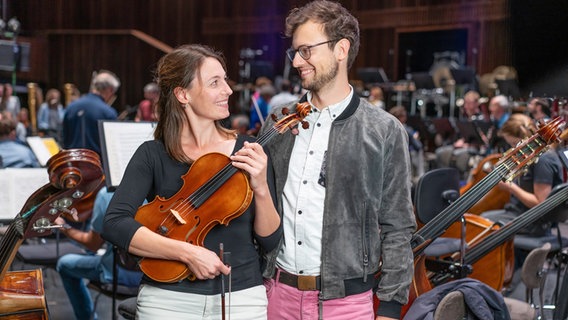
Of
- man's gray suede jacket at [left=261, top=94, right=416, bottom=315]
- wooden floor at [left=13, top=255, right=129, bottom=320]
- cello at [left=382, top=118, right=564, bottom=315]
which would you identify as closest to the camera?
man's gray suede jacket at [left=261, top=94, right=416, bottom=315]

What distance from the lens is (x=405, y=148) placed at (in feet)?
8.49

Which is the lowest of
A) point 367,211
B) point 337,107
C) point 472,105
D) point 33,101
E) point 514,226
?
point 33,101

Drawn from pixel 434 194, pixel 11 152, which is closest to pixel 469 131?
pixel 11 152

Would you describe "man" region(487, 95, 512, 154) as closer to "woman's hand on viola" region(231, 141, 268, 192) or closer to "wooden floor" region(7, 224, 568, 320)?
"wooden floor" region(7, 224, 568, 320)

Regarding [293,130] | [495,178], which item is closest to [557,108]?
[495,178]

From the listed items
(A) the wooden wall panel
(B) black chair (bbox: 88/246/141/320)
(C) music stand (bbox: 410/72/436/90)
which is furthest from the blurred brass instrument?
(B) black chair (bbox: 88/246/141/320)

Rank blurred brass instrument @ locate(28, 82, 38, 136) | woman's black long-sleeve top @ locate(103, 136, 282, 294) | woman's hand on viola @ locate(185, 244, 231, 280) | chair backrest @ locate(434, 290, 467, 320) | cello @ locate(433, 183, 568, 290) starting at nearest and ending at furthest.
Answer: woman's hand on viola @ locate(185, 244, 231, 280), woman's black long-sleeve top @ locate(103, 136, 282, 294), chair backrest @ locate(434, 290, 467, 320), cello @ locate(433, 183, 568, 290), blurred brass instrument @ locate(28, 82, 38, 136)

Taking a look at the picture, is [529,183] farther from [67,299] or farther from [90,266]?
[67,299]

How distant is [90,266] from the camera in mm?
4828

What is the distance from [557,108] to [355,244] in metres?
1.92

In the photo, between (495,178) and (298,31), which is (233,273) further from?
(495,178)

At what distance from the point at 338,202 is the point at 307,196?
10 centimetres

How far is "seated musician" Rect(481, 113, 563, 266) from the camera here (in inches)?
219

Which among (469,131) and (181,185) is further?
(469,131)
